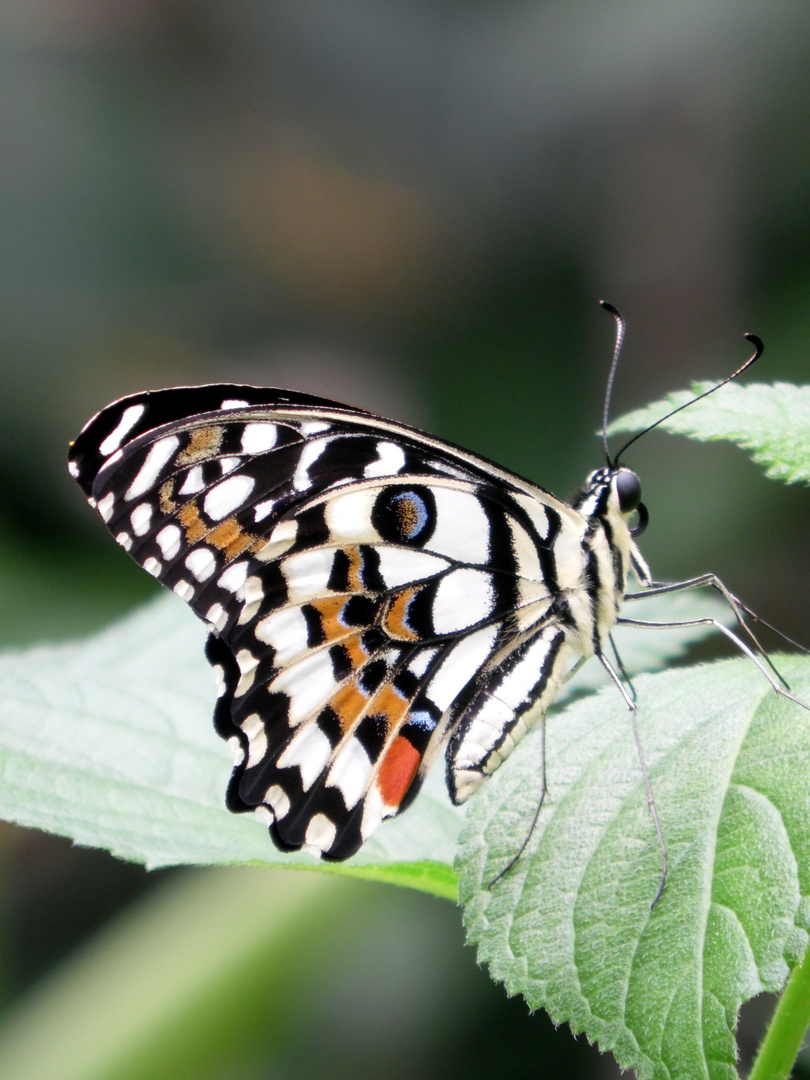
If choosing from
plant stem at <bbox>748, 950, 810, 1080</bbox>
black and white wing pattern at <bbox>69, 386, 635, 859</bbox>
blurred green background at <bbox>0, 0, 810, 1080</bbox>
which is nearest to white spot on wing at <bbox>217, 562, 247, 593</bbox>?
black and white wing pattern at <bbox>69, 386, 635, 859</bbox>

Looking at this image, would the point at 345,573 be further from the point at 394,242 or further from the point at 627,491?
the point at 394,242

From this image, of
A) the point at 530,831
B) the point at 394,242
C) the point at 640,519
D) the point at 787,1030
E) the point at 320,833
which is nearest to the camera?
the point at 787,1030

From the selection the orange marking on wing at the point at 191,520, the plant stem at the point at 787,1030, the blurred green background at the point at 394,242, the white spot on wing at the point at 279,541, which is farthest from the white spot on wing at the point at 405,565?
the blurred green background at the point at 394,242

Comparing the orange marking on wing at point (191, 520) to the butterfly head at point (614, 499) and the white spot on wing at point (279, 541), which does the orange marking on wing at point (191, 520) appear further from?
the butterfly head at point (614, 499)

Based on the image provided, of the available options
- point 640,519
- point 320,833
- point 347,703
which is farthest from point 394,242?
point 320,833

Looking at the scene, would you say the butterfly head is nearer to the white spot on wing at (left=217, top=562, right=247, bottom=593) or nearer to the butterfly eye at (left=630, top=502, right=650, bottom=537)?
the butterfly eye at (left=630, top=502, right=650, bottom=537)

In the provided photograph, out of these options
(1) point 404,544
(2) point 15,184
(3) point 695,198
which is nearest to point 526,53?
(3) point 695,198
